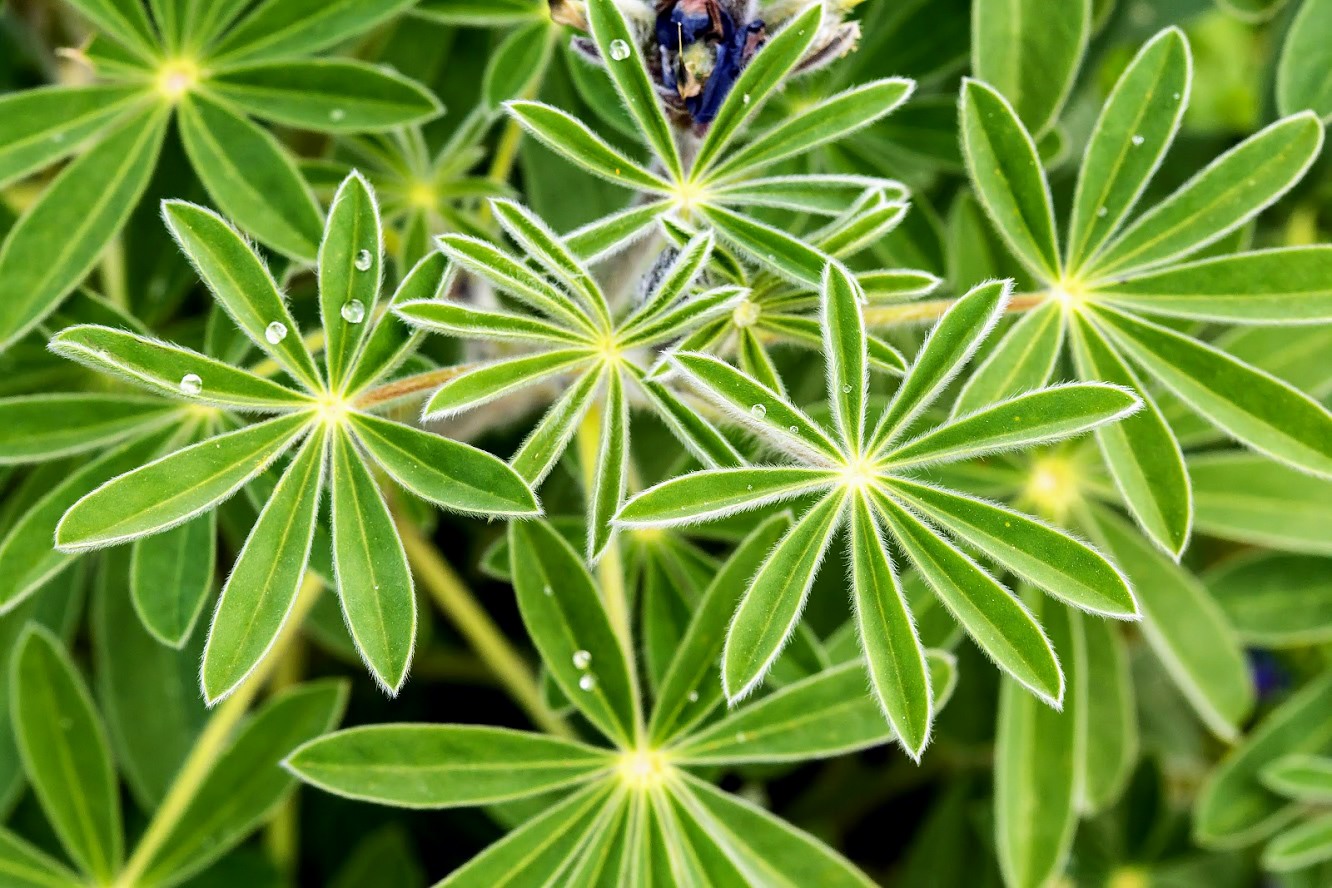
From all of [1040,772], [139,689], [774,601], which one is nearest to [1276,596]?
[1040,772]

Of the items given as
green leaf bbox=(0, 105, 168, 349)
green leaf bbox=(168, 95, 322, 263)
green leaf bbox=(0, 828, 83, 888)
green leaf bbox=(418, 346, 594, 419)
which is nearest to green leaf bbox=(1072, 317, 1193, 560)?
green leaf bbox=(418, 346, 594, 419)

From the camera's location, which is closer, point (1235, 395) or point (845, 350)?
point (845, 350)

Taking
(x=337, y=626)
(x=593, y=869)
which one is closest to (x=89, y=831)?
(x=337, y=626)

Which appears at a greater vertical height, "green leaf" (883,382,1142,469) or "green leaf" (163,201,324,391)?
"green leaf" (163,201,324,391)

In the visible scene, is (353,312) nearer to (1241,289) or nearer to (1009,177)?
(1009,177)

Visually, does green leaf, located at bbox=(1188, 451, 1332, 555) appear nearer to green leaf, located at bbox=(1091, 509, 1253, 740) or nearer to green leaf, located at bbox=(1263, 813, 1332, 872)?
green leaf, located at bbox=(1091, 509, 1253, 740)

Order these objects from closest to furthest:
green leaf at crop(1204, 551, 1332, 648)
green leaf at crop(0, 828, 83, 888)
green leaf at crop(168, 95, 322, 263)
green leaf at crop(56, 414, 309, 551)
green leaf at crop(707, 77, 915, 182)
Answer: green leaf at crop(56, 414, 309, 551)
green leaf at crop(707, 77, 915, 182)
green leaf at crop(168, 95, 322, 263)
green leaf at crop(0, 828, 83, 888)
green leaf at crop(1204, 551, 1332, 648)

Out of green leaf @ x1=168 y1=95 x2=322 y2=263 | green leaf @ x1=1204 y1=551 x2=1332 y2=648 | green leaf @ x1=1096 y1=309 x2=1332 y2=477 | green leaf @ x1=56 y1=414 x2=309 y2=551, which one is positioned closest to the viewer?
green leaf @ x1=56 y1=414 x2=309 y2=551
